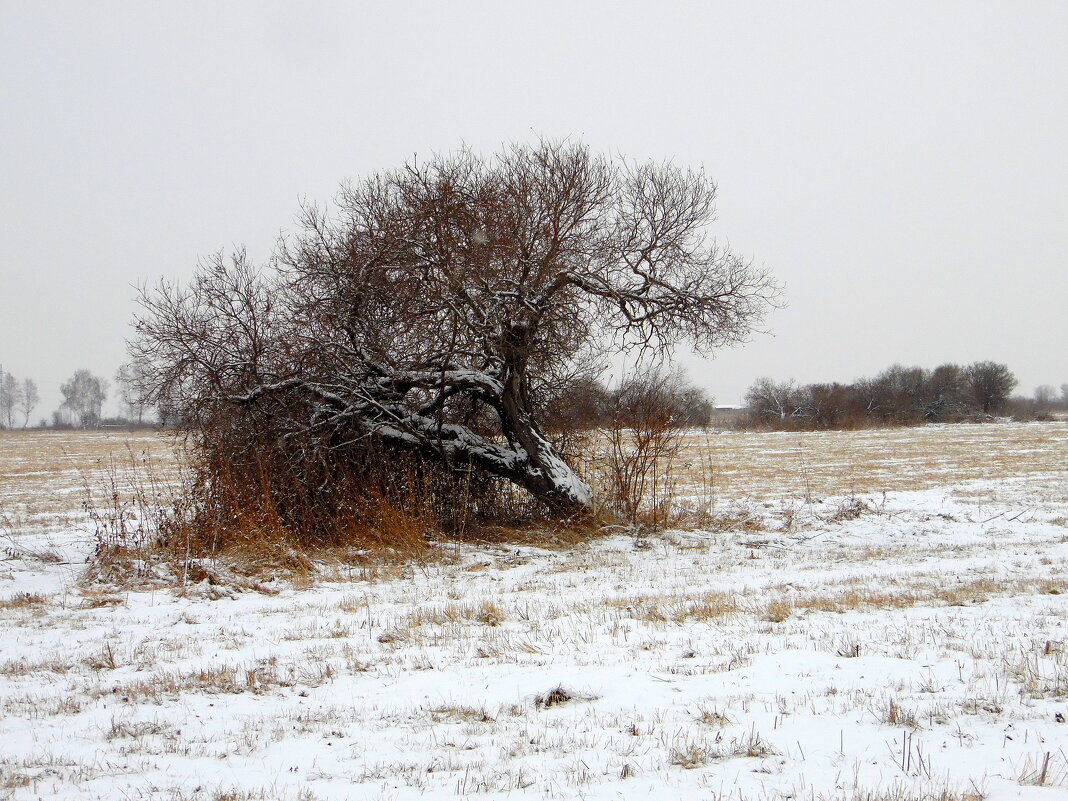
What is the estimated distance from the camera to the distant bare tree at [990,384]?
93812 millimetres

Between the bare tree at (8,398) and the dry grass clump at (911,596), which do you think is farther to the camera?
the bare tree at (8,398)

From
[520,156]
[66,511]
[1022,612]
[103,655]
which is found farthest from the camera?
[66,511]

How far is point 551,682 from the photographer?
16.2 ft

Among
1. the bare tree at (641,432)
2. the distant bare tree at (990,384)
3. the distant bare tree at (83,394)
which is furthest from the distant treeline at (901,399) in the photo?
the distant bare tree at (83,394)

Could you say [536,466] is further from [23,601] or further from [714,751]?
[714,751]

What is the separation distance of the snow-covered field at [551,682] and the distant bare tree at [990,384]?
97330 millimetres

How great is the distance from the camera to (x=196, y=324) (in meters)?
11.8

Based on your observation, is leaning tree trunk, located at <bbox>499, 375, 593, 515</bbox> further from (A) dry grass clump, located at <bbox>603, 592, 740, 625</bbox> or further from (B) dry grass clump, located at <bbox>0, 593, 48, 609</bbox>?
(B) dry grass clump, located at <bbox>0, 593, 48, 609</bbox>

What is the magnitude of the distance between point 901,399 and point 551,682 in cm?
9274

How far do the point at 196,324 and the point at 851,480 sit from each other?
62.7ft

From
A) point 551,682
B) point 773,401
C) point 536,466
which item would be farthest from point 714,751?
point 773,401

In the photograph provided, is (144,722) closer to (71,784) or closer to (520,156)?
(71,784)

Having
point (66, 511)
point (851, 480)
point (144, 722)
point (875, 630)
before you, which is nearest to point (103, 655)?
point (144, 722)

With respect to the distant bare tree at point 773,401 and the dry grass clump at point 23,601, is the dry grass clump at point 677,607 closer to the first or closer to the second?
the dry grass clump at point 23,601
